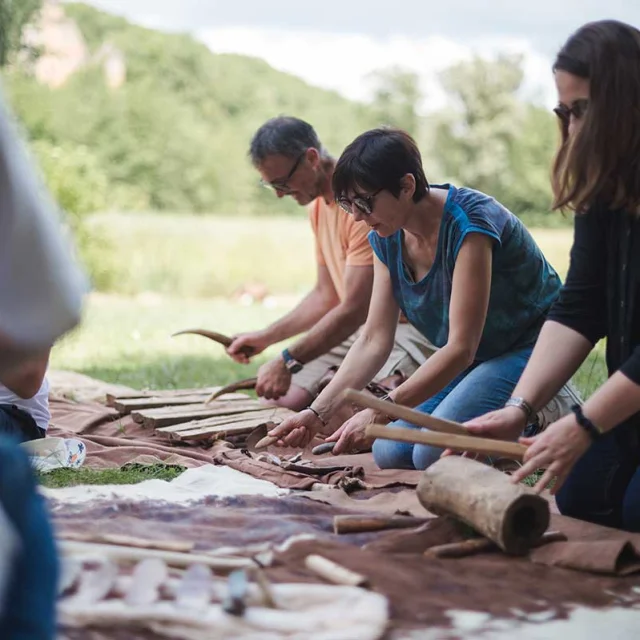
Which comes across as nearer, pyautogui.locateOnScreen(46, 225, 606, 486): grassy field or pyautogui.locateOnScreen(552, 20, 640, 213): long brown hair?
pyautogui.locateOnScreen(552, 20, 640, 213): long brown hair

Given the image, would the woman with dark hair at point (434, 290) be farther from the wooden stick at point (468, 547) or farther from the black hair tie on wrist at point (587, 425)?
the black hair tie on wrist at point (587, 425)

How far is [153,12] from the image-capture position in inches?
1620

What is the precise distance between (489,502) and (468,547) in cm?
17

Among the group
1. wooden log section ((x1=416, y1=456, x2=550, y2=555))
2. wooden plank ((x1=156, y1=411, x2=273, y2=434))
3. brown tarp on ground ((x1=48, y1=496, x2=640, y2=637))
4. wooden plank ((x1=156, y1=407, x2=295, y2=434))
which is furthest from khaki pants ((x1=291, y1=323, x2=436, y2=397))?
wooden log section ((x1=416, y1=456, x2=550, y2=555))

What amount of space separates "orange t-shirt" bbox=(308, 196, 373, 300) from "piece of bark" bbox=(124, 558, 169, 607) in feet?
A: 9.02

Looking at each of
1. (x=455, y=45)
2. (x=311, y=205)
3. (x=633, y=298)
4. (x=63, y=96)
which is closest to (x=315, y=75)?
(x=455, y=45)

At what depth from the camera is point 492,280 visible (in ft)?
14.0

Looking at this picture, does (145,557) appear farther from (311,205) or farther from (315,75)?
(315,75)

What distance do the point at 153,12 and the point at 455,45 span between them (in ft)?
48.4

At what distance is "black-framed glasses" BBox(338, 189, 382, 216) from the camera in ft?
13.0

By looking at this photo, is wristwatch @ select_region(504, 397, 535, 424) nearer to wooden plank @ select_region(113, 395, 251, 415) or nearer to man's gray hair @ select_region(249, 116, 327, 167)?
man's gray hair @ select_region(249, 116, 327, 167)

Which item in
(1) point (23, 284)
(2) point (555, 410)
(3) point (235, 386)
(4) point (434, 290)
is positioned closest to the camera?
(1) point (23, 284)

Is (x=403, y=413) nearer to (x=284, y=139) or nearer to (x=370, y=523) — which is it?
(x=370, y=523)

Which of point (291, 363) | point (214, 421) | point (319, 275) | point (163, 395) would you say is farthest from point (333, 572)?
point (163, 395)
